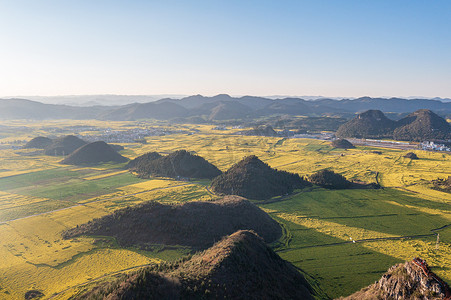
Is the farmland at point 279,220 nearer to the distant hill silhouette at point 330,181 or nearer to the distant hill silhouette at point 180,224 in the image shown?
the distant hill silhouette at point 180,224

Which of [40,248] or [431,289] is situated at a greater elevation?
[431,289]

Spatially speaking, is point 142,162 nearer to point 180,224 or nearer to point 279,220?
point 180,224

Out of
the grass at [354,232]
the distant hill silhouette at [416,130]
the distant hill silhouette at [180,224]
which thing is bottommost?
the grass at [354,232]

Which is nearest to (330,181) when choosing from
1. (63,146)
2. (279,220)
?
(279,220)

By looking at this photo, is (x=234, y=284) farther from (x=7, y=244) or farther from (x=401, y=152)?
(x=401, y=152)

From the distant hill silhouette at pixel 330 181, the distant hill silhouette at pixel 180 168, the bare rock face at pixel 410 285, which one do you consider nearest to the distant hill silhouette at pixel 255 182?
the distant hill silhouette at pixel 330 181

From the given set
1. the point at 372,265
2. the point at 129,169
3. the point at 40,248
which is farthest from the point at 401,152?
the point at 40,248
